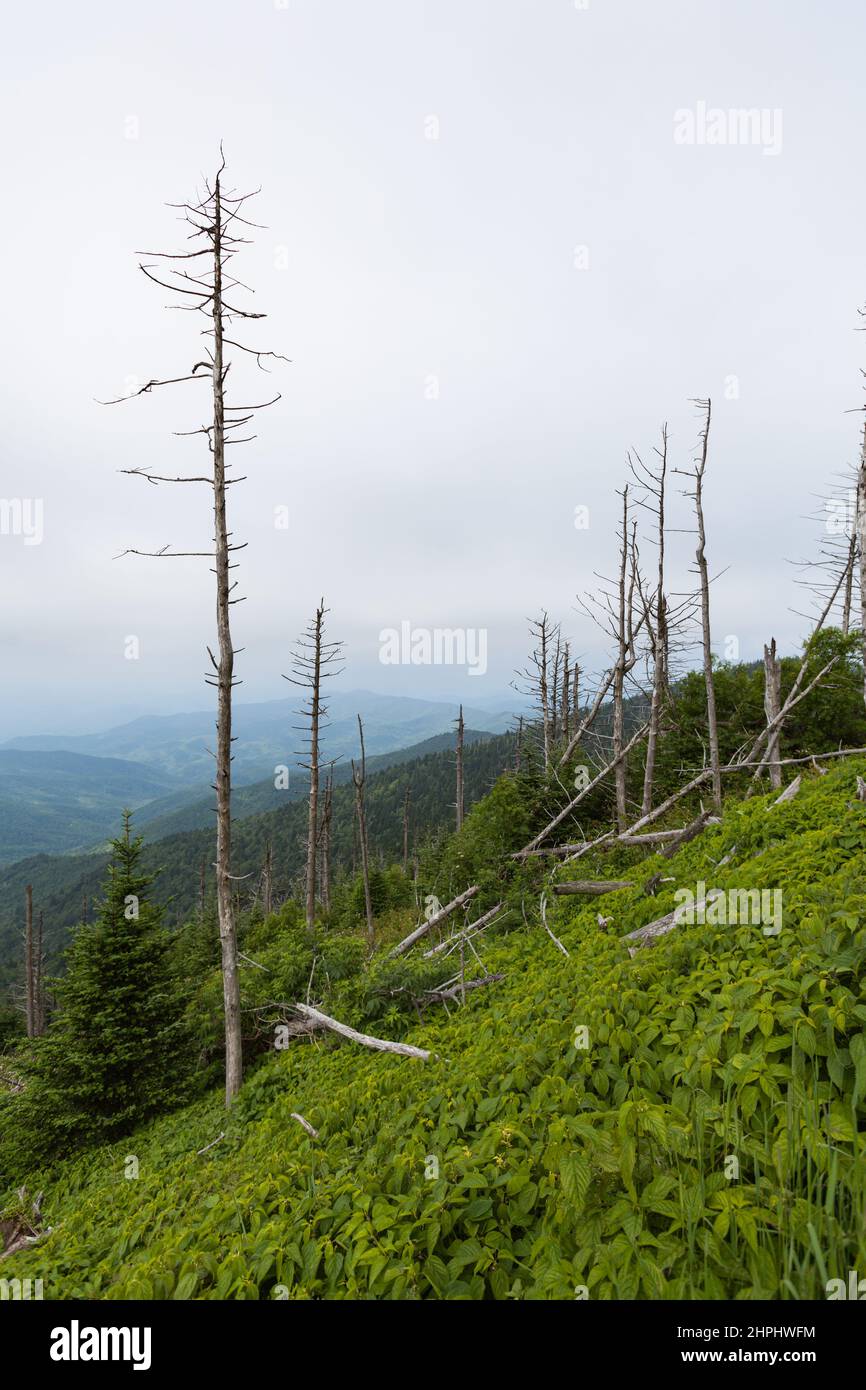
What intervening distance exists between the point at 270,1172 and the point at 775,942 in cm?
448

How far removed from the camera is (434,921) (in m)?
11.6

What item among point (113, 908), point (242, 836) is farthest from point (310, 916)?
point (242, 836)

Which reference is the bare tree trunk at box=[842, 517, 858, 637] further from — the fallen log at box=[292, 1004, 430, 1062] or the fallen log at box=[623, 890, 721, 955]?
the fallen log at box=[292, 1004, 430, 1062]

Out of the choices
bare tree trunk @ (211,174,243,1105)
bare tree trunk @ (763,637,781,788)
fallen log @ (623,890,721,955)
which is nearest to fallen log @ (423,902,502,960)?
bare tree trunk @ (211,174,243,1105)

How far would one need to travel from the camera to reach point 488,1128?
12.1 feet

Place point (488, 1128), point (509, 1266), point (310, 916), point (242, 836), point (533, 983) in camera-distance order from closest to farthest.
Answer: point (509, 1266)
point (488, 1128)
point (533, 983)
point (310, 916)
point (242, 836)

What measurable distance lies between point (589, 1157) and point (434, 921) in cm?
897

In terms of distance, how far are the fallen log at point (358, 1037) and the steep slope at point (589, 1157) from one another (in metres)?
0.25

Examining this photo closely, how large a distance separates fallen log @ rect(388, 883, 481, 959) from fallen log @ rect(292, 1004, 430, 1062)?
2252 millimetres

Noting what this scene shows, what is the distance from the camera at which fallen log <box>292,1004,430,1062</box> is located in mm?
6504

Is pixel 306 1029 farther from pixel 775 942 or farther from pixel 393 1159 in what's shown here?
pixel 775 942

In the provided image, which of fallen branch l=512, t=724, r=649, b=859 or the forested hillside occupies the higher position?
fallen branch l=512, t=724, r=649, b=859

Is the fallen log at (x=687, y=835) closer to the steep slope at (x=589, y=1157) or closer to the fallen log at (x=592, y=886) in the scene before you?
the fallen log at (x=592, y=886)
